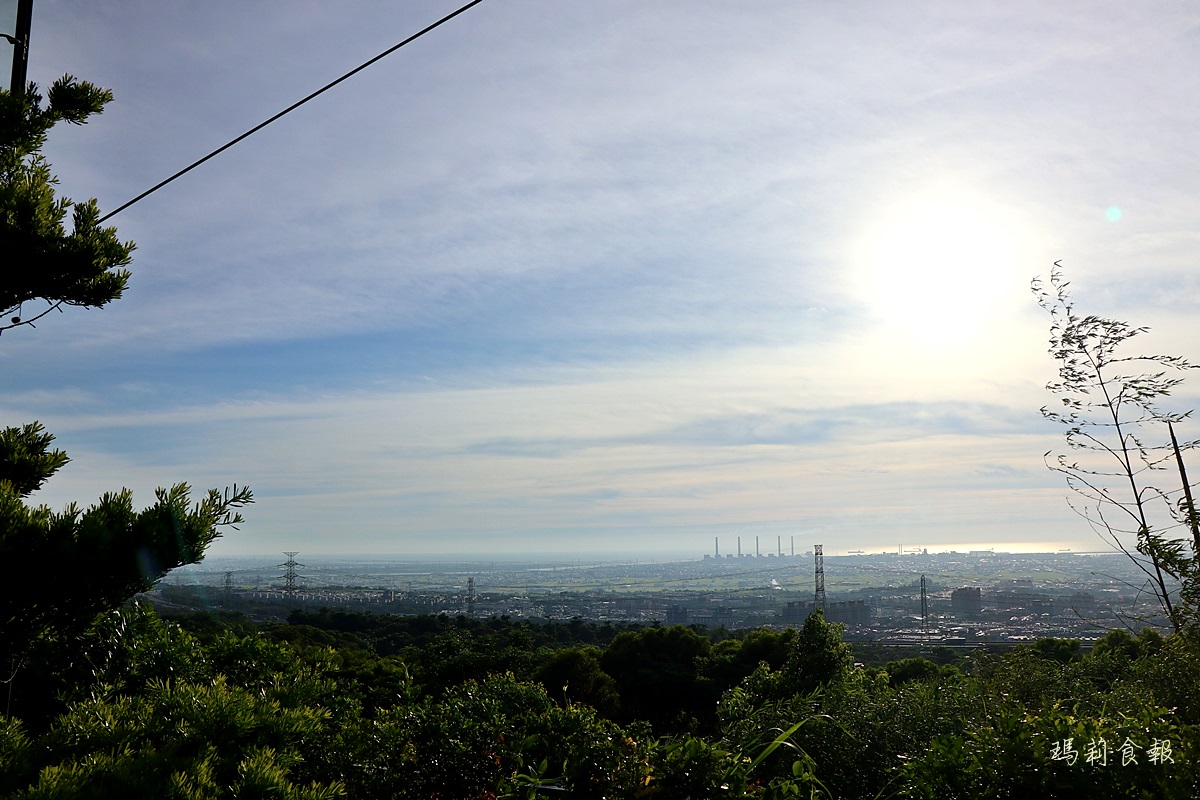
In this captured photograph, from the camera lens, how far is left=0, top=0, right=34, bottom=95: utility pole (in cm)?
423

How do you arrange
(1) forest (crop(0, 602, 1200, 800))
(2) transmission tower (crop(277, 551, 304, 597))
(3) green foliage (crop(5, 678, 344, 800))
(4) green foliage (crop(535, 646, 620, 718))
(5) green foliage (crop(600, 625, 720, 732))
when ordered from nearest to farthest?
(1) forest (crop(0, 602, 1200, 800)) < (3) green foliage (crop(5, 678, 344, 800)) < (4) green foliage (crop(535, 646, 620, 718)) < (5) green foliage (crop(600, 625, 720, 732)) < (2) transmission tower (crop(277, 551, 304, 597))

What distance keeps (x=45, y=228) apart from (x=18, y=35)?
144cm

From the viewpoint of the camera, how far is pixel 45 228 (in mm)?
3842

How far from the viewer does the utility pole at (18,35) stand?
13.9ft

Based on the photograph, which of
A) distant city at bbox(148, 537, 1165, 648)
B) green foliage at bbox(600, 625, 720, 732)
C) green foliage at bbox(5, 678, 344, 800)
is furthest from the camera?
green foliage at bbox(600, 625, 720, 732)

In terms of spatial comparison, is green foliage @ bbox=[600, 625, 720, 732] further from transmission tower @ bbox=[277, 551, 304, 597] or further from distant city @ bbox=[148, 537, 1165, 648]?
transmission tower @ bbox=[277, 551, 304, 597]

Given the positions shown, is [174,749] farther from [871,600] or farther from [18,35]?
[871,600]

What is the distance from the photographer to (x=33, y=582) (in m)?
3.18

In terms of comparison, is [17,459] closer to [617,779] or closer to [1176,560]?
[617,779]

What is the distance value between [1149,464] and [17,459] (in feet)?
19.8

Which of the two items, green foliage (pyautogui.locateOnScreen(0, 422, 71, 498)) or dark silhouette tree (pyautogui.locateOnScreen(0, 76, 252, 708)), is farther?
green foliage (pyautogui.locateOnScreen(0, 422, 71, 498))

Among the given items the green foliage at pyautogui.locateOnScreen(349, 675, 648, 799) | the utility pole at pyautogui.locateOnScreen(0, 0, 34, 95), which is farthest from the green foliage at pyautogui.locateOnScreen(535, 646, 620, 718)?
the utility pole at pyautogui.locateOnScreen(0, 0, 34, 95)

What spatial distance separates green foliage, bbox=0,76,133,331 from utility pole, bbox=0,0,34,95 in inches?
6.1

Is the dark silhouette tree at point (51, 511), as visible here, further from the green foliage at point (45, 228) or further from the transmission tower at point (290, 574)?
the transmission tower at point (290, 574)
